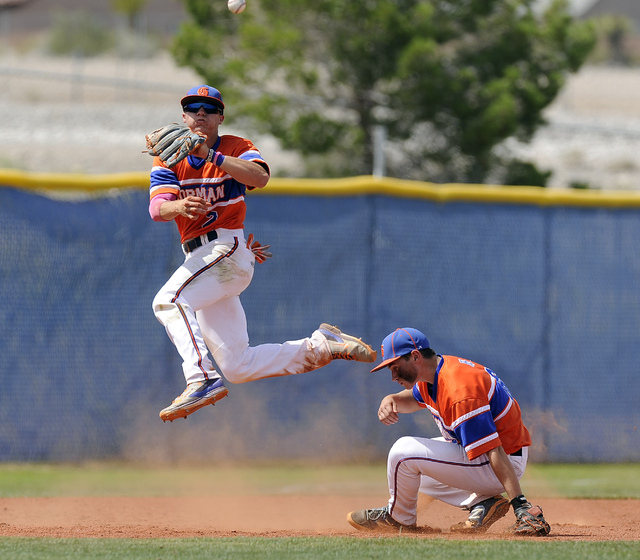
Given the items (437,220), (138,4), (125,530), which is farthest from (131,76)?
(125,530)

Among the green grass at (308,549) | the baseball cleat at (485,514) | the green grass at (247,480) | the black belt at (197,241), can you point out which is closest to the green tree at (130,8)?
the green grass at (247,480)

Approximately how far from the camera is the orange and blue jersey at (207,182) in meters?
5.40

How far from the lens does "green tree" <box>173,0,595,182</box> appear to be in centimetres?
1392

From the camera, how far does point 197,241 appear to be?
18.3 ft

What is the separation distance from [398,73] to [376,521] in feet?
31.0

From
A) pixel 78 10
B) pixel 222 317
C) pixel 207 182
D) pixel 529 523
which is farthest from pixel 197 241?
pixel 78 10

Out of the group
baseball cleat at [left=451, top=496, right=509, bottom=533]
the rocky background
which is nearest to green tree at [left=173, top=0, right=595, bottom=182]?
the rocky background

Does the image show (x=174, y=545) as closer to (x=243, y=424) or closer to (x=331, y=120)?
(x=243, y=424)

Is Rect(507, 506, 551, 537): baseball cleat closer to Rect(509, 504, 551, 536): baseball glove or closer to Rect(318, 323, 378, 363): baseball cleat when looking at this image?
Rect(509, 504, 551, 536): baseball glove

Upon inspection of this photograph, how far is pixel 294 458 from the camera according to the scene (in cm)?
860

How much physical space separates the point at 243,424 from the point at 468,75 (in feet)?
24.6

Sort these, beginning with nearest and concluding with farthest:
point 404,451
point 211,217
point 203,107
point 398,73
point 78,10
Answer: point 203,107 → point 404,451 → point 211,217 → point 398,73 → point 78,10

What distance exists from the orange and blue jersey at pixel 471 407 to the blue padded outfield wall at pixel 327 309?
313 cm

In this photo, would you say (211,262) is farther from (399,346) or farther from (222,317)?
(399,346)
